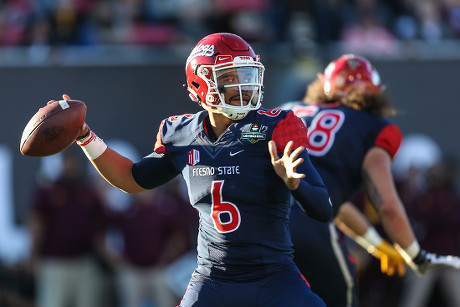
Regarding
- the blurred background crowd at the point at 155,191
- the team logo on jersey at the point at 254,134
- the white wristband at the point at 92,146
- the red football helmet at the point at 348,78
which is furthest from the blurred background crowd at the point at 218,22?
the team logo on jersey at the point at 254,134

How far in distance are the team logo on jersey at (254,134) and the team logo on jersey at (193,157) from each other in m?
0.23

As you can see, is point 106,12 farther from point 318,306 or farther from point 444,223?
point 318,306

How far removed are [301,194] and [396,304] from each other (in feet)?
19.7

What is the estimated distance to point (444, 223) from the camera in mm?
8586

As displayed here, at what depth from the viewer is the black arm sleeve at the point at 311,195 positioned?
3424 mm

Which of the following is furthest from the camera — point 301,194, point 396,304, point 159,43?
point 159,43

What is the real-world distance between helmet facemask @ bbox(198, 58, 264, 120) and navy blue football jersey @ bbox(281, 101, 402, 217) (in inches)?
39.0

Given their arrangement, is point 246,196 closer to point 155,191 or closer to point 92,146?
point 92,146

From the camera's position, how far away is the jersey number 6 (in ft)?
11.8

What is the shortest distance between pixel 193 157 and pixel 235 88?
0.36 metres

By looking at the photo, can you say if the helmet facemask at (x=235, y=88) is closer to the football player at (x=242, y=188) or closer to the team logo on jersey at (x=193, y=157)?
the football player at (x=242, y=188)

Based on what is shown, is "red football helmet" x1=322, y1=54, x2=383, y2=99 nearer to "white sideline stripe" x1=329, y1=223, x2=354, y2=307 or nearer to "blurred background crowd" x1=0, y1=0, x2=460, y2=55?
"white sideline stripe" x1=329, y1=223, x2=354, y2=307

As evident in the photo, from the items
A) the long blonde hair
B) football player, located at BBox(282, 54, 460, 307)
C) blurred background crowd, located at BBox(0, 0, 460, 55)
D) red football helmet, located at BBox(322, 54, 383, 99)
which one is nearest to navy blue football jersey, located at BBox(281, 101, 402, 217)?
football player, located at BBox(282, 54, 460, 307)

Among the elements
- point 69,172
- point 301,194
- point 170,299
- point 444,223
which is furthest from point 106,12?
point 301,194
